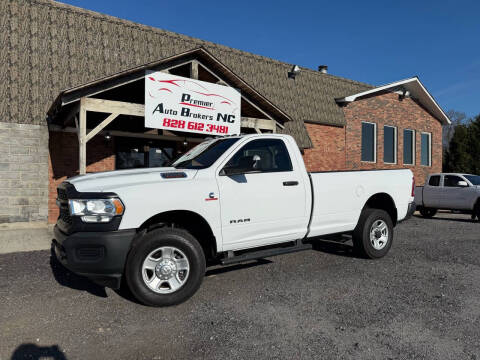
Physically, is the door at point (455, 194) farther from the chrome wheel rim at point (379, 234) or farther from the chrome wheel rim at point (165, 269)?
the chrome wheel rim at point (165, 269)

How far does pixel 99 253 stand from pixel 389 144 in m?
18.7

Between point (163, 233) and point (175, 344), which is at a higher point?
point (163, 233)

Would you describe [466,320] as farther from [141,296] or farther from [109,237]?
[109,237]

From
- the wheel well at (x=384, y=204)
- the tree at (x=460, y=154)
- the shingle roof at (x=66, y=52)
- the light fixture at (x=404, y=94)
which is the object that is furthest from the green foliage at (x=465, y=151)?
the wheel well at (x=384, y=204)

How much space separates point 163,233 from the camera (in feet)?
13.1

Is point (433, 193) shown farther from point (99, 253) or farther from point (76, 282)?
point (99, 253)

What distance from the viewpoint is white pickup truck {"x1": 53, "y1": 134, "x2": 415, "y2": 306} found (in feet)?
12.3

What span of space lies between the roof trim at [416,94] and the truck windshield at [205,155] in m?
13.5

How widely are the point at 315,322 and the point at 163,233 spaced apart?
190cm

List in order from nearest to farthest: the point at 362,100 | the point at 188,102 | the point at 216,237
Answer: the point at 216,237, the point at 188,102, the point at 362,100

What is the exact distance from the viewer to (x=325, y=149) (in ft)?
54.7

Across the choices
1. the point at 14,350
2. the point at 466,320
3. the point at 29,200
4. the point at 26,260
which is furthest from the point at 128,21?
the point at 466,320

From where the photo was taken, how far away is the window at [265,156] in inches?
184

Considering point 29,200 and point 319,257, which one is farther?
point 29,200
